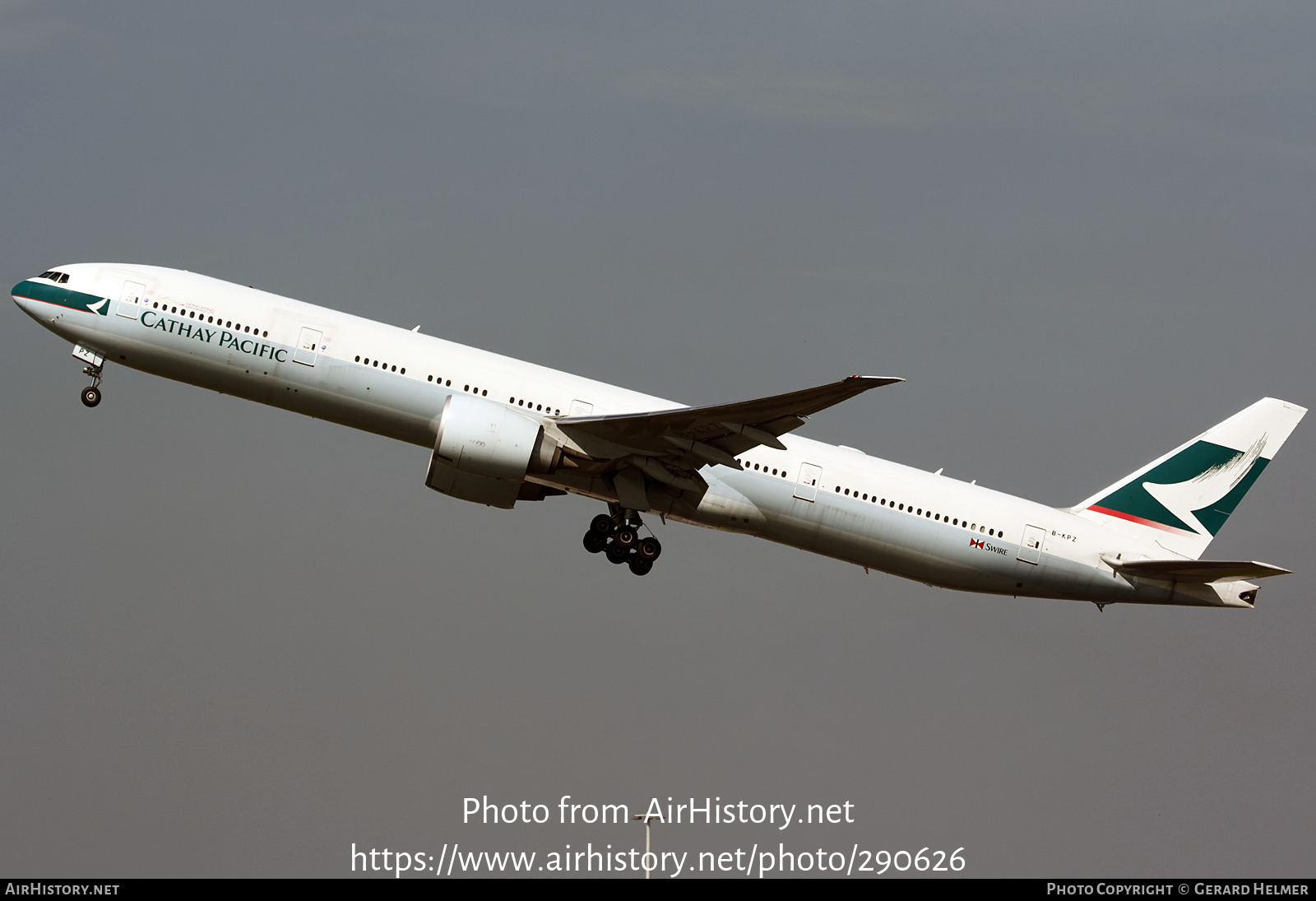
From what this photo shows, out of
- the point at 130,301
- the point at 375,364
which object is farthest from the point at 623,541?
the point at 130,301

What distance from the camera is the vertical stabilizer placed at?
40.3 m

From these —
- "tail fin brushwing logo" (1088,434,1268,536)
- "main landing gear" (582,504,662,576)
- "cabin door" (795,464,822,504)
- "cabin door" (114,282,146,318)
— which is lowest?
"main landing gear" (582,504,662,576)

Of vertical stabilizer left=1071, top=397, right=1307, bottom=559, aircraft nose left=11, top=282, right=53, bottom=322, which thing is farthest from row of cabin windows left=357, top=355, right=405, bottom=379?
vertical stabilizer left=1071, top=397, right=1307, bottom=559

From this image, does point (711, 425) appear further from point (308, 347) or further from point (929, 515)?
point (308, 347)

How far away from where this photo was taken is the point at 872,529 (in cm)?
3662

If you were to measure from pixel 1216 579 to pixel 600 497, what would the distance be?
16.2m

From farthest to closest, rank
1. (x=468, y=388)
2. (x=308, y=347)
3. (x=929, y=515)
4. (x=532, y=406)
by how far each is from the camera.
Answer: (x=929, y=515) → (x=532, y=406) → (x=468, y=388) → (x=308, y=347)

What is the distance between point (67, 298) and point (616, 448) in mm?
13636

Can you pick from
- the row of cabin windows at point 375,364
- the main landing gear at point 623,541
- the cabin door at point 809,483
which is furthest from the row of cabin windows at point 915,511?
the row of cabin windows at point 375,364

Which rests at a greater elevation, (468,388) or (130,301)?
(130,301)

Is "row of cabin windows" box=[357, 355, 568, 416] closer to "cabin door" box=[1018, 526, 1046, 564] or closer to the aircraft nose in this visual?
the aircraft nose

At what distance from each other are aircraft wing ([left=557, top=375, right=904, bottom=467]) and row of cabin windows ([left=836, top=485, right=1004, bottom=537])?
3149 mm

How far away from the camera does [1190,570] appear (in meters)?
37.3
